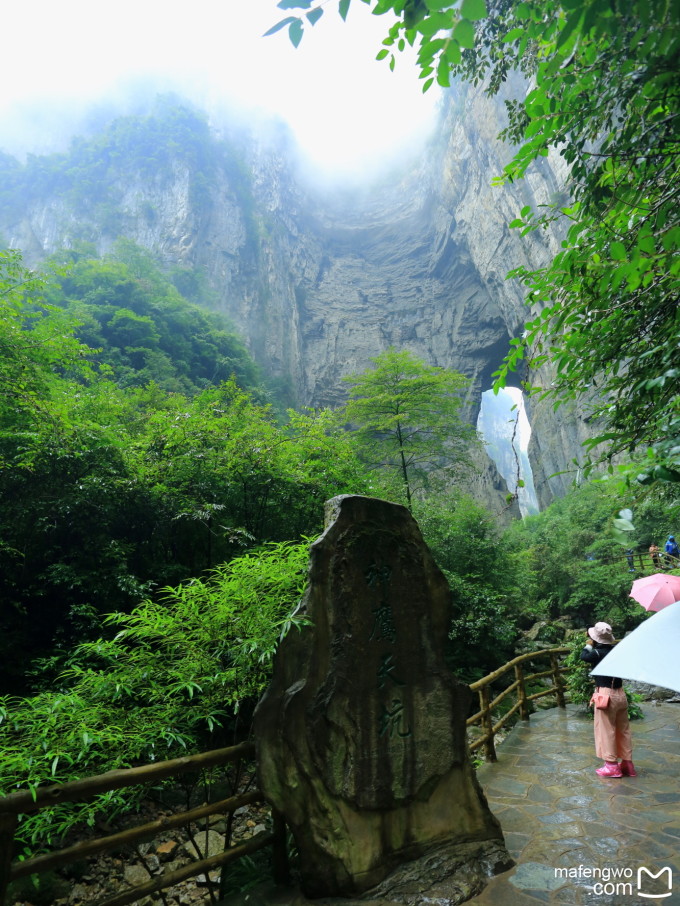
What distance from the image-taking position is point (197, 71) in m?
33.1

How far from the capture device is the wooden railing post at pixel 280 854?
8.46 feet

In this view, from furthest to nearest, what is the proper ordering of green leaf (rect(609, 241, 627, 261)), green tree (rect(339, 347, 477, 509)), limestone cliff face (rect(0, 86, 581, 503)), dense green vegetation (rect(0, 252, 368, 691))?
limestone cliff face (rect(0, 86, 581, 503)) → green tree (rect(339, 347, 477, 509)) → dense green vegetation (rect(0, 252, 368, 691)) → green leaf (rect(609, 241, 627, 261))

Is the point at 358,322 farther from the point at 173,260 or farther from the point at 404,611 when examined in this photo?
the point at 404,611

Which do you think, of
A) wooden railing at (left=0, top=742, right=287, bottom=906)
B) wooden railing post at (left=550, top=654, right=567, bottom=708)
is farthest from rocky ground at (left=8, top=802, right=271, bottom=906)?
wooden railing post at (left=550, top=654, right=567, bottom=708)

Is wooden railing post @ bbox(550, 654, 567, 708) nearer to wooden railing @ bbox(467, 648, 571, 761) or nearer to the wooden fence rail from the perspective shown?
wooden railing @ bbox(467, 648, 571, 761)

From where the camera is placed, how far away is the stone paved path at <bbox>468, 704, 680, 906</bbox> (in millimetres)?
2438

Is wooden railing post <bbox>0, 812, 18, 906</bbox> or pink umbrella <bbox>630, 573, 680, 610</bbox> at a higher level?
pink umbrella <bbox>630, 573, 680, 610</bbox>

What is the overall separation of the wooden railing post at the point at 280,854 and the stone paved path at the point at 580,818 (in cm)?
95

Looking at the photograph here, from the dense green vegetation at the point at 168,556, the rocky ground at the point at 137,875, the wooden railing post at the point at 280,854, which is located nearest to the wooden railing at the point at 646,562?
the dense green vegetation at the point at 168,556

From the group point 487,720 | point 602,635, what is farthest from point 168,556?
point 602,635

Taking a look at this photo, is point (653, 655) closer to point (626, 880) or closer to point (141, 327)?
point (626, 880)

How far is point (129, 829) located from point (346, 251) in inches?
1338

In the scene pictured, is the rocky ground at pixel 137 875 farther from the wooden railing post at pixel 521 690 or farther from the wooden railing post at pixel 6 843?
the wooden railing post at pixel 521 690

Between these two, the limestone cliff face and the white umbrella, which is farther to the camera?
the limestone cliff face
